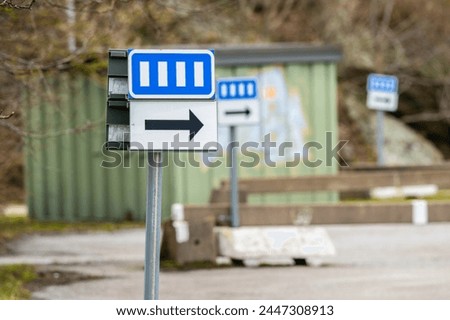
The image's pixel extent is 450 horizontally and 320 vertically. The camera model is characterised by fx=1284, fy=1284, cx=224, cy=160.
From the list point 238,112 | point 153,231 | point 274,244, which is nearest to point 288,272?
point 274,244

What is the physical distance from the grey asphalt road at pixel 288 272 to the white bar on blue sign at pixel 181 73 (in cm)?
411

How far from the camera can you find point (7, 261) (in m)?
16.3

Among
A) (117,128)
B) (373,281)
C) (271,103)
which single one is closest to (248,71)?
(271,103)

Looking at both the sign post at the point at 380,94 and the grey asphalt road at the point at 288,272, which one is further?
the sign post at the point at 380,94

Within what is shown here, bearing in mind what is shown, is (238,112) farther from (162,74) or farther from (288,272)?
(162,74)

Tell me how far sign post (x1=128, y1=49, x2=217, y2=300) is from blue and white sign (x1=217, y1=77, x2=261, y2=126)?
755 centimetres

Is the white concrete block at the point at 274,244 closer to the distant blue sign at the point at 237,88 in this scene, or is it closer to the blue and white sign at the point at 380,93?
the distant blue sign at the point at 237,88

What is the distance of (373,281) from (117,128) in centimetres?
544

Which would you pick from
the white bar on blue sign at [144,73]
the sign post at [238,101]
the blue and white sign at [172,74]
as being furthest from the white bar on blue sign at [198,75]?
the sign post at [238,101]

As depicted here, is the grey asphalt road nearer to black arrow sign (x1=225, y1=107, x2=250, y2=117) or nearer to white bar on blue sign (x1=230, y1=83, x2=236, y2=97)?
black arrow sign (x1=225, y1=107, x2=250, y2=117)

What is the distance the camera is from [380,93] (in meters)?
24.9

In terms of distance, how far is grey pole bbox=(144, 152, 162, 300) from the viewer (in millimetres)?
8078

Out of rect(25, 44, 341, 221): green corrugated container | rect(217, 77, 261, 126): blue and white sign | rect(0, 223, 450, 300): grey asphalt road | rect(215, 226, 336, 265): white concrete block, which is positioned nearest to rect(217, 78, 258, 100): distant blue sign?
rect(217, 77, 261, 126): blue and white sign

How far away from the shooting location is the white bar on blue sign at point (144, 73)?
815 centimetres
